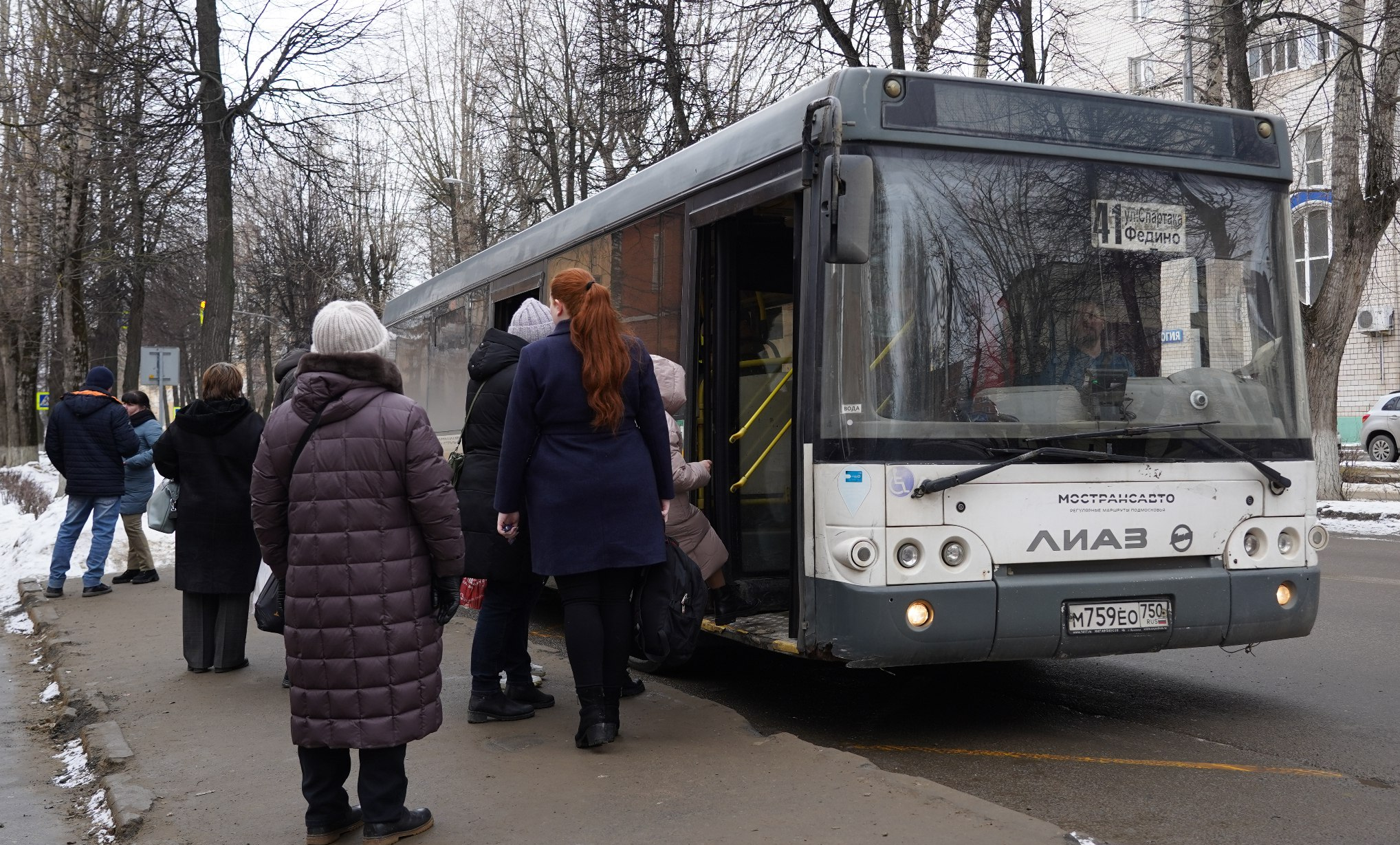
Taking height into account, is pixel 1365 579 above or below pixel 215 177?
below

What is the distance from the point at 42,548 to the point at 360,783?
11.2m

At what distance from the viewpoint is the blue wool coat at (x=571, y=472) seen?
4.98 m

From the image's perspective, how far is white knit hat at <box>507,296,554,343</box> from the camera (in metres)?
5.91

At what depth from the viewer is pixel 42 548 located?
1366 centimetres

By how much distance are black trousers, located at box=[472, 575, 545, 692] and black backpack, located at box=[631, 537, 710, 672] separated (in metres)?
0.69

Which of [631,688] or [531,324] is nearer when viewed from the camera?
[531,324]

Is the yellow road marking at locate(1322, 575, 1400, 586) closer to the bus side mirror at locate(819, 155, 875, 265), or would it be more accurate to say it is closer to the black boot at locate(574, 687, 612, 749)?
the bus side mirror at locate(819, 155, 875, 265)

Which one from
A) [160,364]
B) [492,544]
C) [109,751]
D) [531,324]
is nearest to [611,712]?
[492,544]

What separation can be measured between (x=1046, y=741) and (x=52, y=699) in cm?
548

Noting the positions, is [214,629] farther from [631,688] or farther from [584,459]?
[584,459]

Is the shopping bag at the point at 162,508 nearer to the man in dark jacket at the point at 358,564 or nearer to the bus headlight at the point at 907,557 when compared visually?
the man in dark jacket at the point at 358,564

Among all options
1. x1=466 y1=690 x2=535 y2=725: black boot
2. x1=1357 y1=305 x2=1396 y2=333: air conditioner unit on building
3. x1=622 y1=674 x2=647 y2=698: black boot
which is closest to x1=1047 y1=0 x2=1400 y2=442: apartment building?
x1=1357 y1=305 x2=1396 y2=333: air conditioner unit on building

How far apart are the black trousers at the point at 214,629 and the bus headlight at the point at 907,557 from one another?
4.11 m

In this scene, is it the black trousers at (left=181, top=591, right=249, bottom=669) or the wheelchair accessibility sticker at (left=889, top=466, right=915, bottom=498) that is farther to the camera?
the black trousers at (left=181, top=591, right=249, bottom=669)
